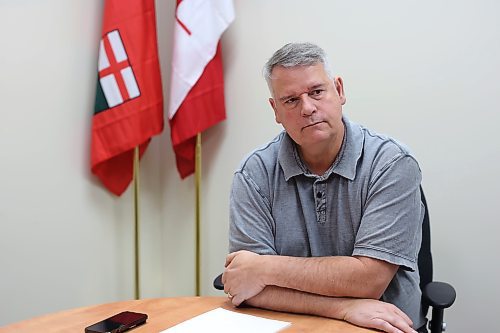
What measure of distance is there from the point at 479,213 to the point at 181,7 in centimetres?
165

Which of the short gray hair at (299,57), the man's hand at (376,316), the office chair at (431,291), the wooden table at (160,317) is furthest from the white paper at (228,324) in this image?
the short gray hair at (299,57)

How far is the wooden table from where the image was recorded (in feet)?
5.25

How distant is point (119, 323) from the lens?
5.25 feet

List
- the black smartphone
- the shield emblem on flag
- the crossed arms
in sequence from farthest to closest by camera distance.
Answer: the shield emblem on flag
the crossed arms
the black smartphone

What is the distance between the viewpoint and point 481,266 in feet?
8.13

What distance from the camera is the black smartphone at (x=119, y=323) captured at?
156 centimetres

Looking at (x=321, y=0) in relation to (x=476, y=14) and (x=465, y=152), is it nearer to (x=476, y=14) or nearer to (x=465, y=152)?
(x=476, y=14)

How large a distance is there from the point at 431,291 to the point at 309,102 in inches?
28.1

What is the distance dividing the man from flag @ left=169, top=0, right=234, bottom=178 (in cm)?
103

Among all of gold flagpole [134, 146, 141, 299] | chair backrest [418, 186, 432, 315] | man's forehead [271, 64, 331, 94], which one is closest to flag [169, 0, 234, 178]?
gold flagpole [134, 146, 141, 299]

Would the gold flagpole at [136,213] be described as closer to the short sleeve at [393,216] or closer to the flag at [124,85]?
the flag at [124,85]

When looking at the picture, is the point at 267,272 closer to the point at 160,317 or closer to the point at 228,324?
the point at 228,324

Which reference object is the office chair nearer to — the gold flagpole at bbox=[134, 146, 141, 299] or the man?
the man

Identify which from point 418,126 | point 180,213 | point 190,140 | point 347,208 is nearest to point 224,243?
point 180,213
